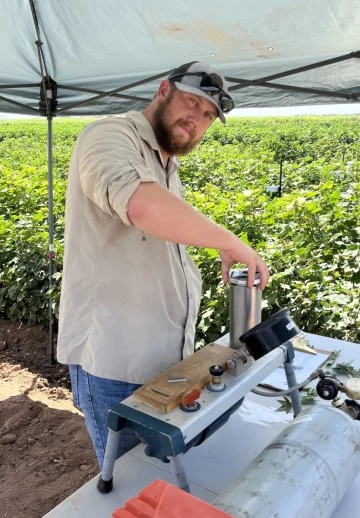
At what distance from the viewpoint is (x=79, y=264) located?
1.58 m

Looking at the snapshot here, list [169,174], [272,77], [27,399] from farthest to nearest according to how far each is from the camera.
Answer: [27,399], [272,77], [169,174]

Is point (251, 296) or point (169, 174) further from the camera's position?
point (169, 174)

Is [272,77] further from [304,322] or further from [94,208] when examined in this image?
[94,208]

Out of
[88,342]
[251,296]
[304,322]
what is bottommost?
[304,322]

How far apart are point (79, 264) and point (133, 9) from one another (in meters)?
1.52

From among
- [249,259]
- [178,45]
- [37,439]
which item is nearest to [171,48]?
[178,45]

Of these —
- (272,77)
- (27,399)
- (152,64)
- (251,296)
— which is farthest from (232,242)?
(27,399)

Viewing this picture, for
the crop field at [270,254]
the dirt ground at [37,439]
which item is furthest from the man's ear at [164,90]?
the dirt ground at [37,439]

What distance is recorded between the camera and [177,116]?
5.38 feet

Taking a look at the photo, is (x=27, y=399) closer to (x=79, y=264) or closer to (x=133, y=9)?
(x=79, y=264)

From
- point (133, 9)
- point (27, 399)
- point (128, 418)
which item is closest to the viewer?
point (128, 418)

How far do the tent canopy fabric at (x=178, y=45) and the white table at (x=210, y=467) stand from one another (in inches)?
61.0

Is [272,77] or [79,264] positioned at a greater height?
[272,77]

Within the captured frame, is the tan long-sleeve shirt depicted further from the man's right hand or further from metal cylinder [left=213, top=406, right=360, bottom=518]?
metal cylinder [left=213, top=406, right=360, bottom=518]
